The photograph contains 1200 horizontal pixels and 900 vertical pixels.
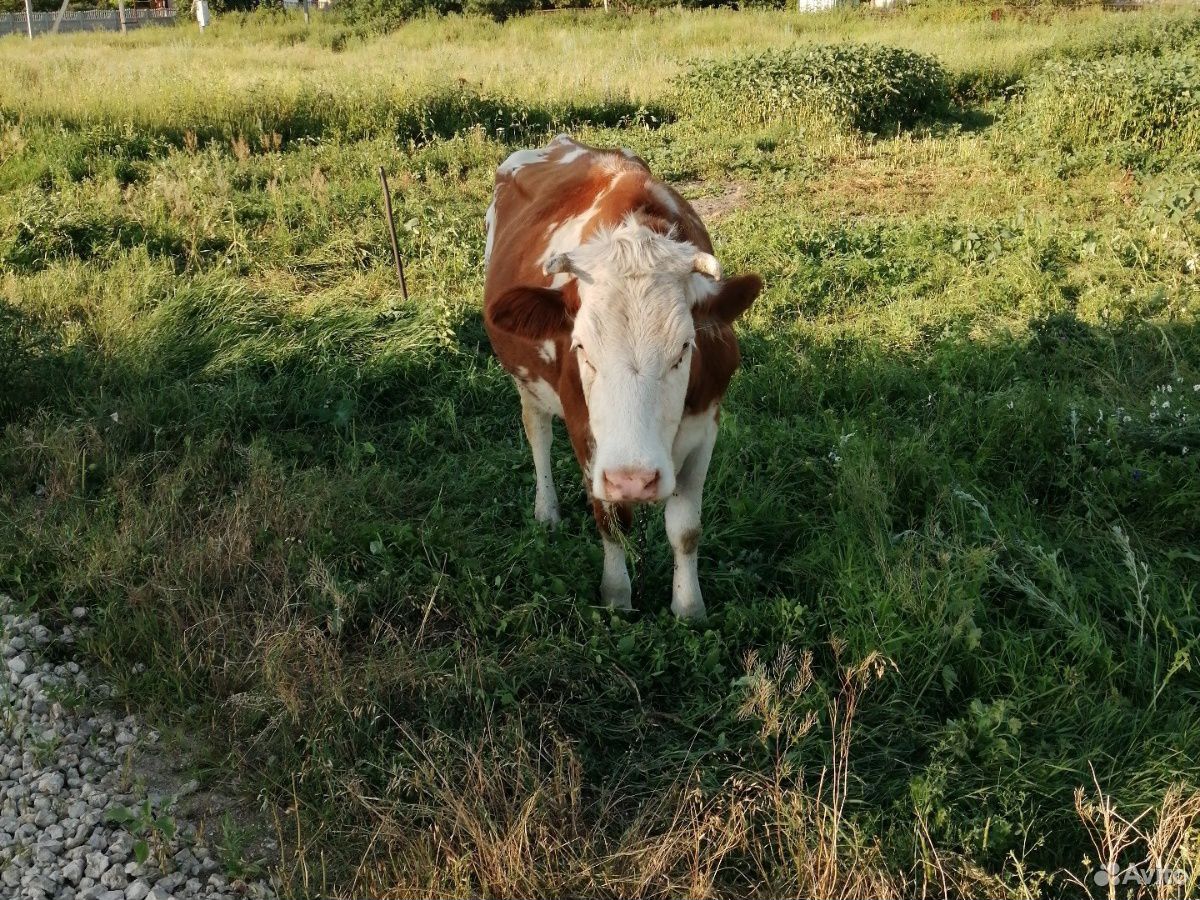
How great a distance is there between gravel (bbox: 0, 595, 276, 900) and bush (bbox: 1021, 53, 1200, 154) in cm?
1069

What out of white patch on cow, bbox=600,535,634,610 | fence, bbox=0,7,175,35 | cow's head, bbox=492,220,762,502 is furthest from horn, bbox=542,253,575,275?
fence, bbox=0,7,175,35

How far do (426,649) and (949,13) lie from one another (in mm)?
26164

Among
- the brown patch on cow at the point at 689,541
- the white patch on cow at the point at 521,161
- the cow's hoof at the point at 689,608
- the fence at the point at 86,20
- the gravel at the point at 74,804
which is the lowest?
the gravel at the point at 74,804

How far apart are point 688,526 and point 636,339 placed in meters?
1.03

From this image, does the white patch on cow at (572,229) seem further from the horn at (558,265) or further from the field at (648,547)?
the field at (648,547)

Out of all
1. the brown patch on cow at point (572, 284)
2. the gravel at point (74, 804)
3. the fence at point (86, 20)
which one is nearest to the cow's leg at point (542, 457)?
the brown patch on cow at point (572, 284)

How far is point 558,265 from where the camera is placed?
10.6 ft

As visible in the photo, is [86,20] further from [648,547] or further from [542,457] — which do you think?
[648,547]

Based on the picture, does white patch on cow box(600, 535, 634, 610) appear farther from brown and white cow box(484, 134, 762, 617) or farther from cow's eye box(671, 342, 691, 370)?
cow's eye box(671, 342, 691, 370)

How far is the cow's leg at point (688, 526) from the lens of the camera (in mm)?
3830

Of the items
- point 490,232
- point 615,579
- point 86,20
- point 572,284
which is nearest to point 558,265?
point 572,284

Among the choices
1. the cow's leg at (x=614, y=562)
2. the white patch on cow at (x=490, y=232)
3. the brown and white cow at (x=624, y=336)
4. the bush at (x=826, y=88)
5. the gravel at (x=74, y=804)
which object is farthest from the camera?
the bush at (x=826, y=88)

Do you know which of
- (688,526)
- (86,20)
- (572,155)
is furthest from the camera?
(86,20)

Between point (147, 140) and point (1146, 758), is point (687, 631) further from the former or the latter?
point (147, 140)
